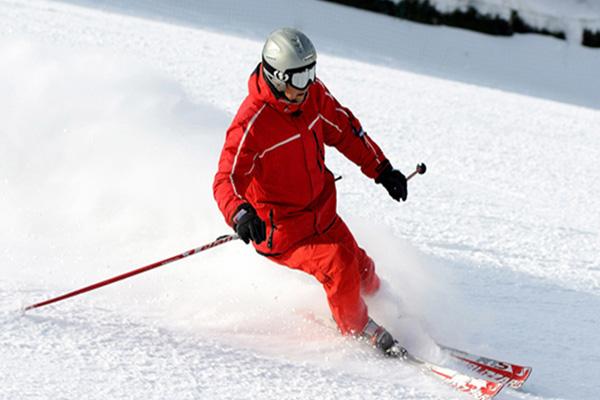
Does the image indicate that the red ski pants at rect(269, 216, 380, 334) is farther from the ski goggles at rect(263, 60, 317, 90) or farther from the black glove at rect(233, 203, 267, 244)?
the ski goggles at rect(263, 60, 317, 90)

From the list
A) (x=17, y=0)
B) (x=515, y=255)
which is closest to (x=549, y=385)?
(x=515, y=255)

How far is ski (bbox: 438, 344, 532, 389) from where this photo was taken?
3.98 meters

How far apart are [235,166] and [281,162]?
26cm

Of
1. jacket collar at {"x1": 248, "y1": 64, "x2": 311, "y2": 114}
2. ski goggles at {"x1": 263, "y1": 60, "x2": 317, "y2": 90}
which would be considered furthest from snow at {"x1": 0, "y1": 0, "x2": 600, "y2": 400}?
ski goggles at {"x1": 263, "y1": 60, "x2": 317, "y2": 90}

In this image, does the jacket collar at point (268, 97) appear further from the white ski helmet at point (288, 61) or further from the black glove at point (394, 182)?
the black glove at point (394, 182)

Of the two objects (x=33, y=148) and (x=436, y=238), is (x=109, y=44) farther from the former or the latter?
(x=436, y=238)

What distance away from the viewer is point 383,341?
4.14 meters

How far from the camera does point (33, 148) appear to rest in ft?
21.4

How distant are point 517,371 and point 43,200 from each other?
3.66 meters

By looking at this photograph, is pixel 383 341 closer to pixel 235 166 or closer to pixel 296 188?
pixel 296 188

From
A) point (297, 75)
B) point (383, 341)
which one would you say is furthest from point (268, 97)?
point (383, 341)

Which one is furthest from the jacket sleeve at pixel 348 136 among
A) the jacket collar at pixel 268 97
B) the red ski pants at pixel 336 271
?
the red ski pants at pixel 336 271

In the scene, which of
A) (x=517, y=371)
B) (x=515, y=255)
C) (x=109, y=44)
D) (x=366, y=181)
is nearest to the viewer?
(x=517, y=371)

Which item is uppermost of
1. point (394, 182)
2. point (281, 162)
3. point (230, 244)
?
point (281, 162)
